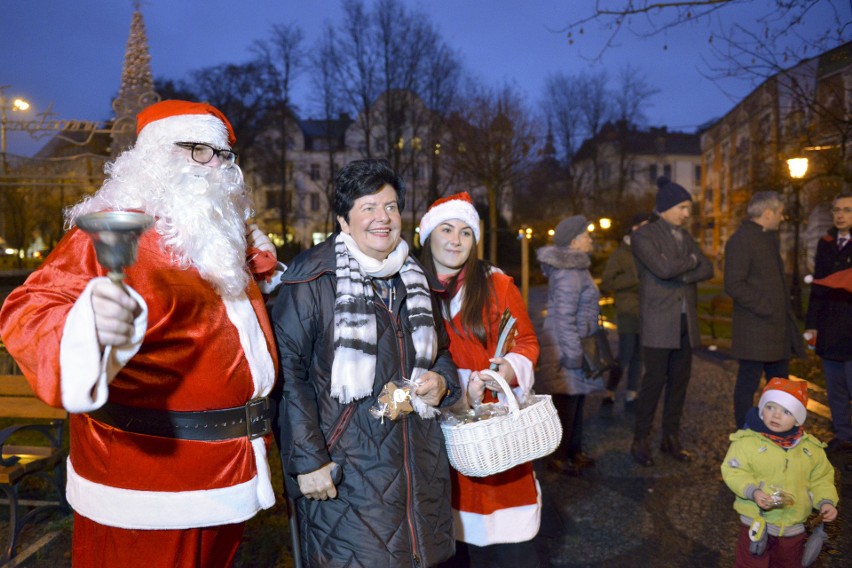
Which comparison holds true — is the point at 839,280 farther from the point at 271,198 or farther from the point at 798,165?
the point at 271,198

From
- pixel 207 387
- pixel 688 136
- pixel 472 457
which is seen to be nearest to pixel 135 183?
pixel 207 387

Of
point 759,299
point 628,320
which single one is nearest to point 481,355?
point 759,299

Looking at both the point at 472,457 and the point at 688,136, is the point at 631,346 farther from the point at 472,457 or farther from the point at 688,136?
the point at 688,136

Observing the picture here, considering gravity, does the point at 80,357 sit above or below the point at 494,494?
above

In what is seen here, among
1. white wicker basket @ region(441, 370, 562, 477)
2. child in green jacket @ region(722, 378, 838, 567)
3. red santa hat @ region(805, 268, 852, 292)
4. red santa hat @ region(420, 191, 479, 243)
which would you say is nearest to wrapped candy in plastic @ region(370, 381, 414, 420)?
white wicker basket @ region(441, 370, 562, 477)

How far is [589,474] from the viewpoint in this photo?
5.30m

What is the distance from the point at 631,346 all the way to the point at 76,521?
251 inches

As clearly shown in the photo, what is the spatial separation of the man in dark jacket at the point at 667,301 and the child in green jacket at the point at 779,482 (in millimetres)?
2011

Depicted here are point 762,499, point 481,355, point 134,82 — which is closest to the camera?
point 762,499

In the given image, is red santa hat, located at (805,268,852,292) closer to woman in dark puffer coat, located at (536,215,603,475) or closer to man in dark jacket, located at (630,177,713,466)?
man in dark jacket, located at (630,177,713,466)

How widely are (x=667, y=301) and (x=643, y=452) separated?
1331 millimetres

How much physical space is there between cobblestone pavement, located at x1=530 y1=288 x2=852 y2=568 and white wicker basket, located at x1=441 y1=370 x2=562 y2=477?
1.48m

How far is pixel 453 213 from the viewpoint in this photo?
3.47 m

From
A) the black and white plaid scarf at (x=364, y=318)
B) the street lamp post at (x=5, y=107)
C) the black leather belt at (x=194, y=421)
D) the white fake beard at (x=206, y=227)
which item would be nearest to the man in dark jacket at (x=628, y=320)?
the black and white plaid scarf at (x=364, y=318)
